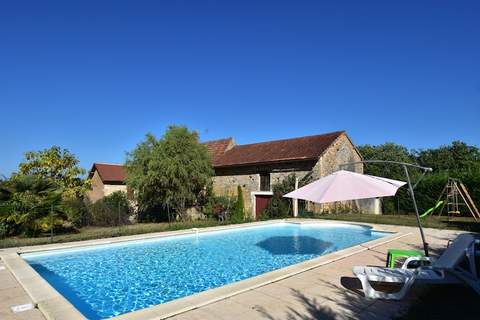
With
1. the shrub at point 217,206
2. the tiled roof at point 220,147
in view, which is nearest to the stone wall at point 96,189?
the tiled roof at point 220,147

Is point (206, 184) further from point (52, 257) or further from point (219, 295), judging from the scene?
point (219, 295)

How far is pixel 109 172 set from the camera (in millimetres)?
32906

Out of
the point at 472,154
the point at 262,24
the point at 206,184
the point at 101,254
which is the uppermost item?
the point at 262,24

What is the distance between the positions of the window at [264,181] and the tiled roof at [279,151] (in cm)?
106

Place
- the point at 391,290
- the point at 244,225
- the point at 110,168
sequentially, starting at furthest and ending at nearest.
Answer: the point at 110,168, the point at 244,225, the point at 391,290

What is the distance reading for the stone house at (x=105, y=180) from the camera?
104 ft

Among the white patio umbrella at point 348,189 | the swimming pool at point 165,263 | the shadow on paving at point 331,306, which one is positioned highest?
the white patio umbrella at point 348,189

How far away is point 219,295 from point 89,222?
51.6ft

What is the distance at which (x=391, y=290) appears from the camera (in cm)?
598

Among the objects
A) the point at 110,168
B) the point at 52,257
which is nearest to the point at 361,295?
the point at 52,257

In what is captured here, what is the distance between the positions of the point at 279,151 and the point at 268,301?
20254 mm

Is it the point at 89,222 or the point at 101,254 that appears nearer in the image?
the point at 101,254

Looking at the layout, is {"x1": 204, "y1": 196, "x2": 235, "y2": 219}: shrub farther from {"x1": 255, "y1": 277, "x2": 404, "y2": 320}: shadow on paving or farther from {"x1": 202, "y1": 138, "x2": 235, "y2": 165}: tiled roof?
{"x1": 255, "y1": 277, "x2": 404, "y2": 320}: shadow on paving

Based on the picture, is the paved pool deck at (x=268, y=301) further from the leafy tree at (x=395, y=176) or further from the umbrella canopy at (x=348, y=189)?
the leafy tree at (x=395, y=176)
